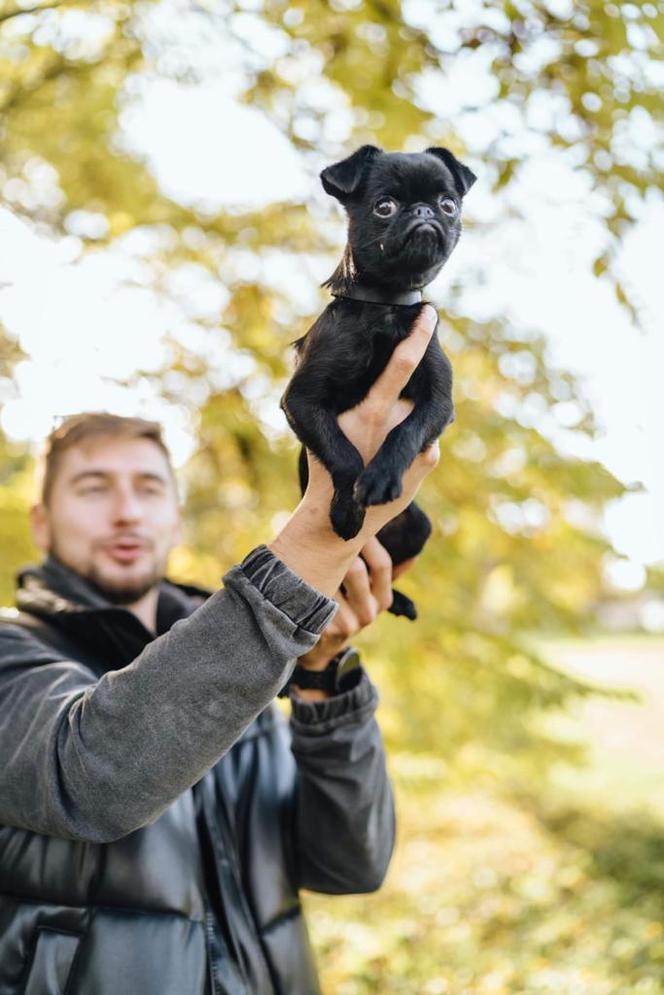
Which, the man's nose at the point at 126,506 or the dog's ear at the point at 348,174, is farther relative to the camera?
the man's nose at the point at 126,506

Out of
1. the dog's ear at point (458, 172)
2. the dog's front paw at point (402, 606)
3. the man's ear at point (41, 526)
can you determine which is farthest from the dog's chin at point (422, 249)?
the man's ear at point (41, 526)

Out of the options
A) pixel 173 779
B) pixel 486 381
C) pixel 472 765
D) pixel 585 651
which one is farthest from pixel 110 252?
pixel 585 651

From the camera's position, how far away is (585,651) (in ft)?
86.1

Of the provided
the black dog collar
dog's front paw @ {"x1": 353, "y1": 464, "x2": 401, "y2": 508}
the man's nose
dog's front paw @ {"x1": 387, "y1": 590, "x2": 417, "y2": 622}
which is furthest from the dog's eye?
the man's nose

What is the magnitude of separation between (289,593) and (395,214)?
74 cm

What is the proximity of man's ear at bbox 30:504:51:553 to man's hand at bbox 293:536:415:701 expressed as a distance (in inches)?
39.8

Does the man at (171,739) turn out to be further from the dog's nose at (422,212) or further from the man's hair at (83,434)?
the dog's nose at (422,212)

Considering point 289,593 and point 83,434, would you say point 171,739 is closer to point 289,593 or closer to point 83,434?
point 289,593

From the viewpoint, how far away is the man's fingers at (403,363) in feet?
5.84

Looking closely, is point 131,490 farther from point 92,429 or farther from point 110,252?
point 110,252

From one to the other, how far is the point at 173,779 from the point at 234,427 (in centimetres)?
269

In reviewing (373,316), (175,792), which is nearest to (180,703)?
(175,792)

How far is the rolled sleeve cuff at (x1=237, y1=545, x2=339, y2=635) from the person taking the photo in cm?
172

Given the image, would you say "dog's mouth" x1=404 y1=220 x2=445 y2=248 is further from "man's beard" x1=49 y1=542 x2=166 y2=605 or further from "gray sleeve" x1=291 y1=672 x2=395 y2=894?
"man's beard" x1=49 y1=542 x2=166 y2=605
